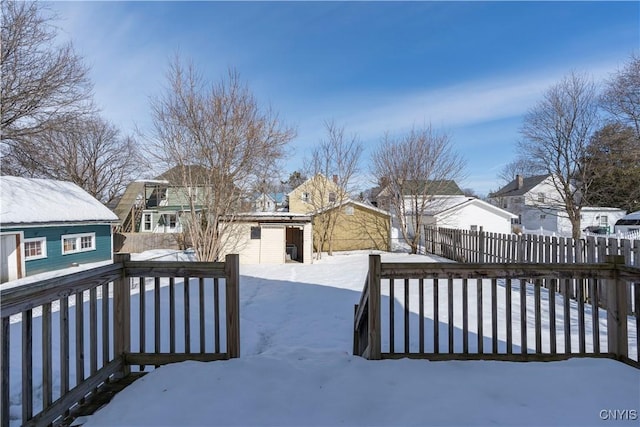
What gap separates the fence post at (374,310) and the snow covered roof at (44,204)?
13.8 meters

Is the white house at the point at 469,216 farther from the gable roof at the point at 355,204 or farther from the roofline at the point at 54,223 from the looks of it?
the roofline at the point at 54,223

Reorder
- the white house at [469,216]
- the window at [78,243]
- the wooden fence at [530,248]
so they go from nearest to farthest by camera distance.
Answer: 1. the wooden fence at [530,248]
2. the window at [78,243]
3. the white house at [469,216]

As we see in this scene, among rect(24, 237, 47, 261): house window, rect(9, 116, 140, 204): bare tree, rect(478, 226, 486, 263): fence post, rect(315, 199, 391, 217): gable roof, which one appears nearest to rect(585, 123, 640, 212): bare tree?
rect(478, 226, 486, 263): fence post

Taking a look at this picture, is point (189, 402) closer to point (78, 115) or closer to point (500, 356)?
point (500, 356)

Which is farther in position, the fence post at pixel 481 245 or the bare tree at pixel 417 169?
the bare tree at pixel 417 169

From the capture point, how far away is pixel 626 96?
1620cm

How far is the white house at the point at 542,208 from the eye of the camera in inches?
1029

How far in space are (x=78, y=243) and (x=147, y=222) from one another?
507 inches

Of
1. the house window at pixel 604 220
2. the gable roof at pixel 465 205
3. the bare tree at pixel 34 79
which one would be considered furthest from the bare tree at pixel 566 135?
the bare tree at pixel 34 79

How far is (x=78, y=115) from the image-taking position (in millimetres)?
13375

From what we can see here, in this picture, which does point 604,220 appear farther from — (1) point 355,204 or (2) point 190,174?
(2) point 190,174

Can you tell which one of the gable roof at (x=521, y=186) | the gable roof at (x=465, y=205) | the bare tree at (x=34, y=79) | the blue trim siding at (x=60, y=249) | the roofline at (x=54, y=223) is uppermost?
the bare tree at (x=34, y=79)

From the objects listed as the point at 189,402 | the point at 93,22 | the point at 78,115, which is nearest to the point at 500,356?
the point at 189,402

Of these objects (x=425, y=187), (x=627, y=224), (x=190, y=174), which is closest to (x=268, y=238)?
(x=190, y=174)
